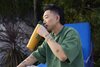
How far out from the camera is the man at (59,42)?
6.87 ft

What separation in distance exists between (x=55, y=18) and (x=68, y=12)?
8.75ft

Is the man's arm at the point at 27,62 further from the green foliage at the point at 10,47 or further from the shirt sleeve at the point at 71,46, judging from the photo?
the green foliage at the point at 10,47

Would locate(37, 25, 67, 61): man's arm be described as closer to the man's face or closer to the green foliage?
the man's face

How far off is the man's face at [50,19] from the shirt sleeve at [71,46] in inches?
5.1

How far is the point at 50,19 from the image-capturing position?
2227mm

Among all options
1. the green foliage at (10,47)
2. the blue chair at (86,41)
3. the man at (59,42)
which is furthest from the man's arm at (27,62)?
the green foliage at (10,47)

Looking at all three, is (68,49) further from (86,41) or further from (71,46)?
(86,41)

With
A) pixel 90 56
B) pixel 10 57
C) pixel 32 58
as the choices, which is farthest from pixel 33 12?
pixel 32 58

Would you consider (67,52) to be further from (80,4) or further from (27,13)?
(27,13)

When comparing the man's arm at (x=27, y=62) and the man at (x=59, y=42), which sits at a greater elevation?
the man at (x=59, y=42)

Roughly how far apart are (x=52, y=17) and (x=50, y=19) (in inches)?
0.8

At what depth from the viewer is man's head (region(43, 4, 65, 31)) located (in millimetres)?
2211

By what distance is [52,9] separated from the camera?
2.27 meters

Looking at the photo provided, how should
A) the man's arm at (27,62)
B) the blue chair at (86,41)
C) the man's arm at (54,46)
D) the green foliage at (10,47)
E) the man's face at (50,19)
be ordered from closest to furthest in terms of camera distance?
the man's arm at (54,46) → the man's face at (50,19) → the man's arm at (27,62) → the blue chair at (86,41) → the green foliage at (10,47)
